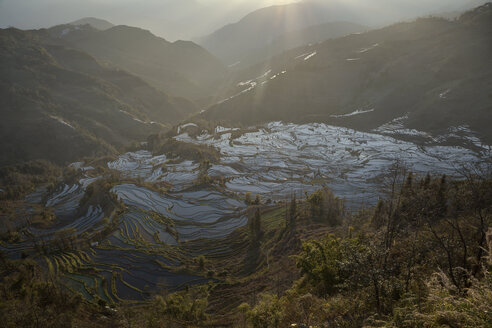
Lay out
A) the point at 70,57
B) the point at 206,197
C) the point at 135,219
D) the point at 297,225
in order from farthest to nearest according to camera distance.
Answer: the point at 70,57 < the point at 206,197 < the point at 135,219 < the point at 297,225

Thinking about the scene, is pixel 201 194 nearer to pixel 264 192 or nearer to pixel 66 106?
pixel 264 192

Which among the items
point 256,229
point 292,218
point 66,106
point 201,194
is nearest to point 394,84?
point 201,194

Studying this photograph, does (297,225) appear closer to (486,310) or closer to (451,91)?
Result: (486,310)

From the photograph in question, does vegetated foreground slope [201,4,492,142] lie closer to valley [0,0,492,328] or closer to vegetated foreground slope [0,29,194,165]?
valley [0,0,492,328]

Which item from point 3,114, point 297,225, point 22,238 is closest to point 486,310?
point 297,225

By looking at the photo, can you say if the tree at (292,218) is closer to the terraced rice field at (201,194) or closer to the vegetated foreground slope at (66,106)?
the terraced rice field at (201,194)

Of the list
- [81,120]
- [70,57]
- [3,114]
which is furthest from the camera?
[70,57]

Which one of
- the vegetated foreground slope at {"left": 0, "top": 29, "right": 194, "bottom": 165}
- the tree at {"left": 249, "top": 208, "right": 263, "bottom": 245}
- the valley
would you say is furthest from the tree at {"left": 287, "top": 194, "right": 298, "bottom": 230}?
the vegetated foreground slope at {"left": 0, "top": 29, "right": 194, "bottom": 165}
